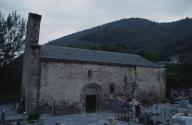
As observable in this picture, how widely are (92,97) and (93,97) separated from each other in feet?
0.39

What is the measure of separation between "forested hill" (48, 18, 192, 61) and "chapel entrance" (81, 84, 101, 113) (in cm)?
3025

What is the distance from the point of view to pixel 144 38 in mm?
89312

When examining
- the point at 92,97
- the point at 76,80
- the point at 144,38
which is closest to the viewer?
the point at 76,80

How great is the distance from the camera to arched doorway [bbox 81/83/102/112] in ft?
74.3

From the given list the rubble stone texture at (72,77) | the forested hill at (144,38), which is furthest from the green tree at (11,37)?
the forested hill at (144,38)

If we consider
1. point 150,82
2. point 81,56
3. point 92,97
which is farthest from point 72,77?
point 150,82

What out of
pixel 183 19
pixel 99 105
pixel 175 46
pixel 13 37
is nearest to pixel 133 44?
pixel 175 46

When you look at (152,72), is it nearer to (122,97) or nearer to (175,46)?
(122,97)

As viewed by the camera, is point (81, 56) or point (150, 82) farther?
point (150, 82)

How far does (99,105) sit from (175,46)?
53.3m

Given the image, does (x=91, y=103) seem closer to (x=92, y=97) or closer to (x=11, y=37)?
(x=92, y=97)

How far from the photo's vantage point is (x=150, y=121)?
1520 cm

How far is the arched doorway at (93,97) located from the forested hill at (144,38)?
99.1ft

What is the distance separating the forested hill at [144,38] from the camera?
65938 mm
